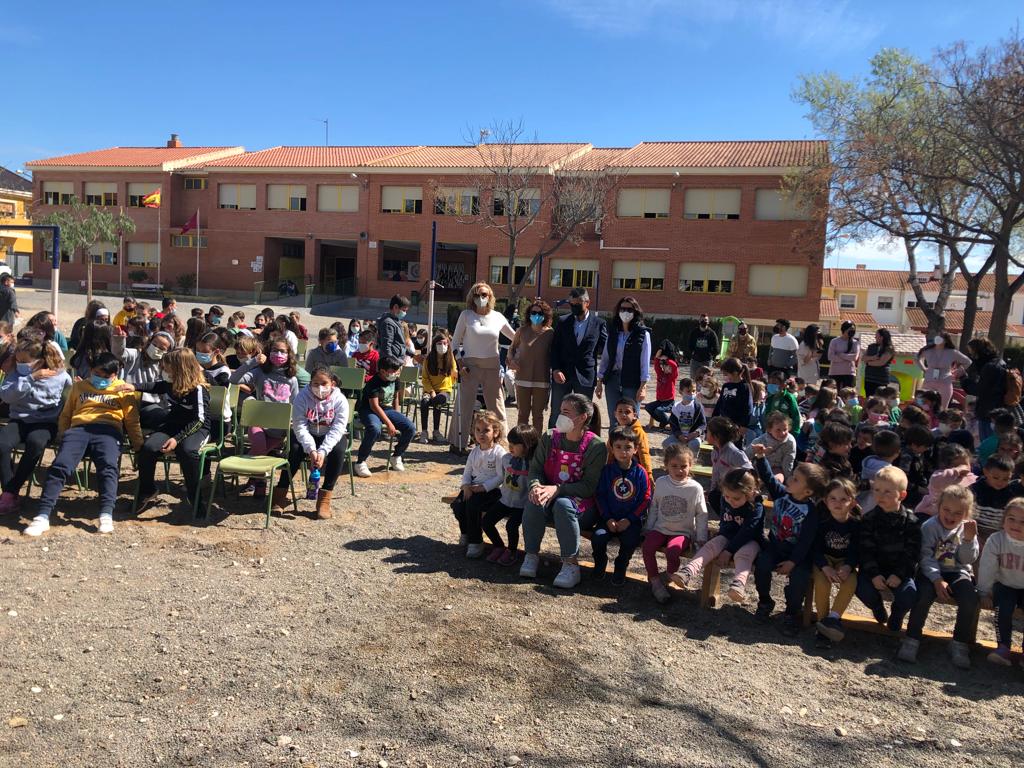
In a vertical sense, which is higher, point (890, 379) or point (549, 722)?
point (890, 379)

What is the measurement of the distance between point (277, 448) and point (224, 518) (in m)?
0.77

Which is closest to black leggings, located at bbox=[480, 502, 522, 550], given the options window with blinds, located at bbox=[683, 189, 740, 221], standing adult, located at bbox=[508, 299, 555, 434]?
standing adult, located at bbox=[508, 299, 555, 434]

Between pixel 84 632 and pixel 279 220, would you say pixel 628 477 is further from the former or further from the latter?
pixel 279 220

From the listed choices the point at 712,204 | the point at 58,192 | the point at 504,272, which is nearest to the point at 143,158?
the point at 58,192

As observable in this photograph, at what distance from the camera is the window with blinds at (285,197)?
4112 centimetres

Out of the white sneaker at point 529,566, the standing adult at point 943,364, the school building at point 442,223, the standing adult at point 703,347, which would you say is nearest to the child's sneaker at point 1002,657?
the white sneaker at point 529,566

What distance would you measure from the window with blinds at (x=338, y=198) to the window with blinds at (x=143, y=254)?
10401 mm

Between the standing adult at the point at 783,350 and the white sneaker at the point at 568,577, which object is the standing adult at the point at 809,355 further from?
the white sneaker at the point at 568,577

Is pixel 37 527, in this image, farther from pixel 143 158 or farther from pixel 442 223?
pixel 143 158

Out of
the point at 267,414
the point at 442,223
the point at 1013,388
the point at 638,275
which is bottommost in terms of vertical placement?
the point at 267,414

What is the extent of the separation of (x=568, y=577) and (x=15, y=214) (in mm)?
59534

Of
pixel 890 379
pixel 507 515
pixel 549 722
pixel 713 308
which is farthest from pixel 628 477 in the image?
pixel 713 308

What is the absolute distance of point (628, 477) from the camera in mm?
5535

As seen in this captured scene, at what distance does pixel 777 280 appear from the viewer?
113 feet
